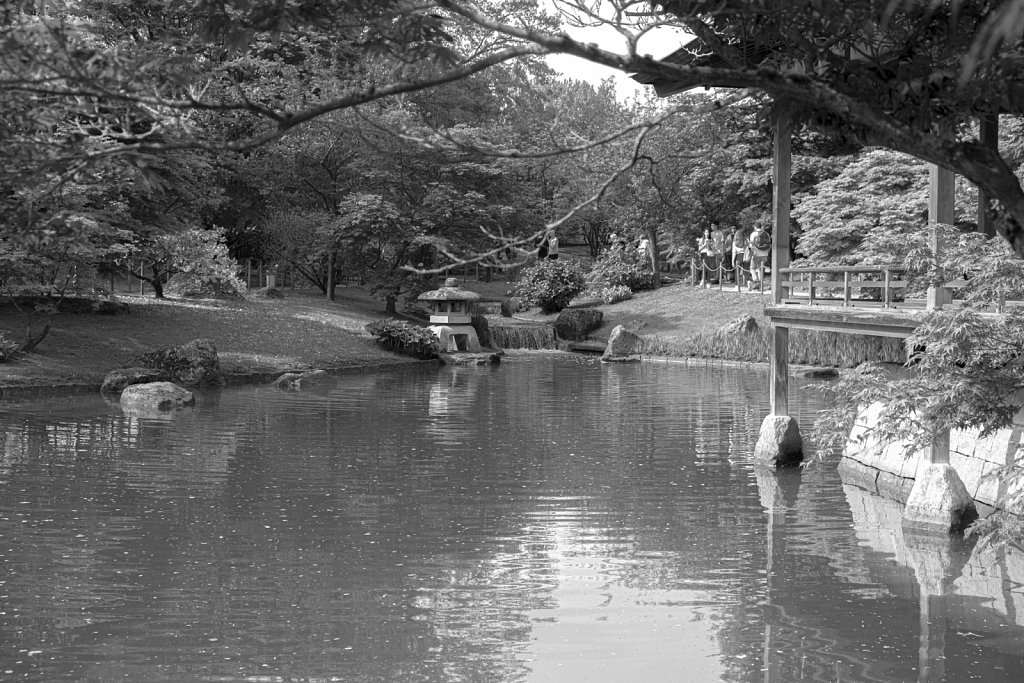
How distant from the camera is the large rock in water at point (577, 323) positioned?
135ft

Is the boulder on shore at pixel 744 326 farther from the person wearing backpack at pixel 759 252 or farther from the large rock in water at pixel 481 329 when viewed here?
the large rock in water at pixel 481 329

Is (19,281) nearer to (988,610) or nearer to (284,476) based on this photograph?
(284,476)

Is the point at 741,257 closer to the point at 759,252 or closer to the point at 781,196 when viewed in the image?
the point at 759,252

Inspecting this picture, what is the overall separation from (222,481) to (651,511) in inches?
229

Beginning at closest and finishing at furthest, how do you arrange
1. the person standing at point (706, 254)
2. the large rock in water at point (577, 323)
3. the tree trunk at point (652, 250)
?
1. the large rock in water at point (577, 323)
2. the person standing at point (706, 254)
3. the tree trunk at point (652, 250)

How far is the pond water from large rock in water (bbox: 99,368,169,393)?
15.8ft

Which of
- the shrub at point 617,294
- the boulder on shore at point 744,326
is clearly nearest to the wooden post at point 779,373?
the boulder on shore at point 744,326

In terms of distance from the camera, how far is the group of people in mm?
36469

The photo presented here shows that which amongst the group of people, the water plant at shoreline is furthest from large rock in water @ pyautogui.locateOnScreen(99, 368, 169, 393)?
the group of people

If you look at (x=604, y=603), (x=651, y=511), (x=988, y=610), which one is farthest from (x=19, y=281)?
(x=988, y=610)

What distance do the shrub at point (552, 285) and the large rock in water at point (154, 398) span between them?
Answer: 74.2ft

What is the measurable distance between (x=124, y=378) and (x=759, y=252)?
20.3 metres

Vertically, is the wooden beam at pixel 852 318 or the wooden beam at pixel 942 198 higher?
the wooden beam at pixel 942 198

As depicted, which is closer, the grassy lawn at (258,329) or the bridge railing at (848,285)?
the bridge railing at (848,285)
